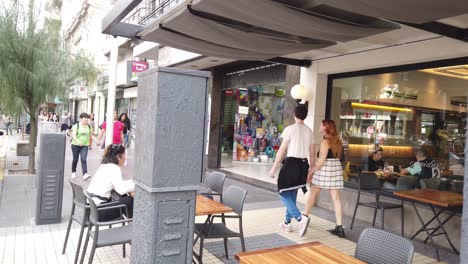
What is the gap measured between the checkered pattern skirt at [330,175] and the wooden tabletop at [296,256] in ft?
10.3

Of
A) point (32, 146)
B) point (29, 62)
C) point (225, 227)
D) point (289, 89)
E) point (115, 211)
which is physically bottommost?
point (225, 227)

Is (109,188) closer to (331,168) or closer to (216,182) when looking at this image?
(216,182)

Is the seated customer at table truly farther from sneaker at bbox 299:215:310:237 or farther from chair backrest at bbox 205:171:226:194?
chair backrest at bbox 205:171:226:194

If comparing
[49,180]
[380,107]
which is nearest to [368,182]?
[380,107]

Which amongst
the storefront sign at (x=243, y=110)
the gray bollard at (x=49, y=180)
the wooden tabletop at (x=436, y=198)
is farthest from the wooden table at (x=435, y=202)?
the storefront sign at (x=243, y=110)

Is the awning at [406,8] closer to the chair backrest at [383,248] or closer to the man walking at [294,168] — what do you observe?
the chair backrest at [383,248]

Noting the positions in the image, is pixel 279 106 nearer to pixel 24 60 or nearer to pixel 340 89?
pixel 340 89

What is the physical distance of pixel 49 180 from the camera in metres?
5.75

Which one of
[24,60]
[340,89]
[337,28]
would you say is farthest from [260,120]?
[337,28]

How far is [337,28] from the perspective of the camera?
4516mm

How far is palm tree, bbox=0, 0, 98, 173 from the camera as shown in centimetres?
905

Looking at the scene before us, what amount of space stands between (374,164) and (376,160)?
87 mm

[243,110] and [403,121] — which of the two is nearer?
[403,121]

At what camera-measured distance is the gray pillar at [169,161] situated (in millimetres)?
2615
